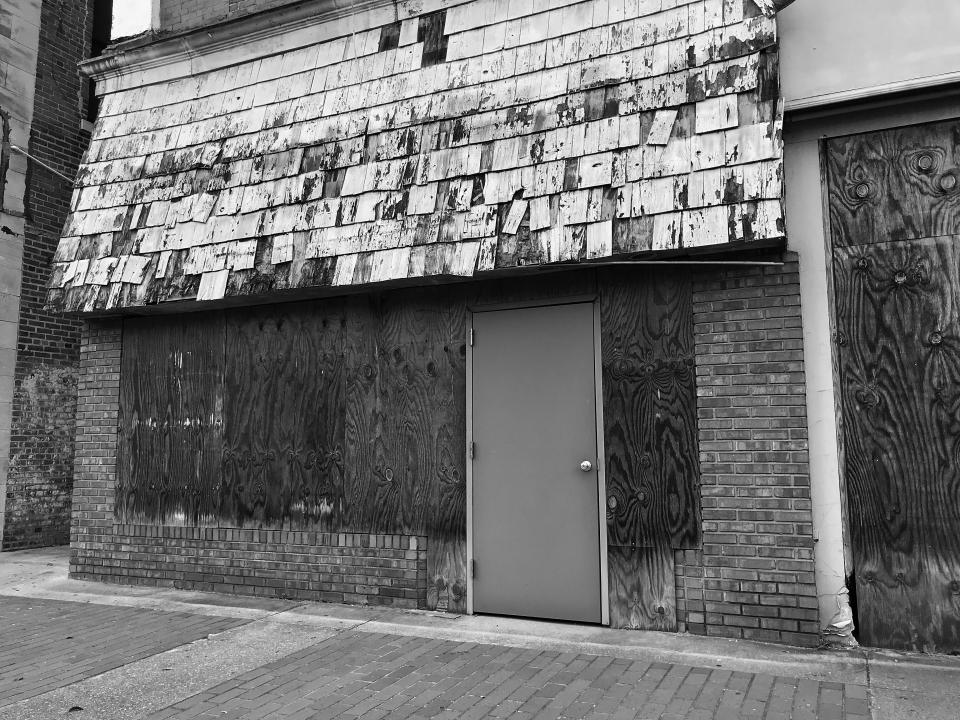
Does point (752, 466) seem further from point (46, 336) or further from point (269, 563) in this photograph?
point (46, 336)

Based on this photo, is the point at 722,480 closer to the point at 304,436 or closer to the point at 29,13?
the point at 304,436

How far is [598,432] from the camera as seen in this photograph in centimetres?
551

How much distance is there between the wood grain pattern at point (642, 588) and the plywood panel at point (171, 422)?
3801mm

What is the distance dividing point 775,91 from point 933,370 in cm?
219

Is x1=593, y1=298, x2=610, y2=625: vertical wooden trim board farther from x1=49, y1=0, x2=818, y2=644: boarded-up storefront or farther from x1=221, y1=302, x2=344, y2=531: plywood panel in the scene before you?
x1=221, y1=302, x2=344, y2=531: plywood panel

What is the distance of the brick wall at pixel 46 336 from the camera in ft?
30.8

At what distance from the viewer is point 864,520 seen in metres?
4.88

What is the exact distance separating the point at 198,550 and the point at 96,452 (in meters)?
1.61

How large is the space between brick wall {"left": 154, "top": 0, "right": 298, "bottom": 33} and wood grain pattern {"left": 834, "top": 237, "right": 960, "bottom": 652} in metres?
6.33

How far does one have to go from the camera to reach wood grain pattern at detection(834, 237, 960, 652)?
4.71 m

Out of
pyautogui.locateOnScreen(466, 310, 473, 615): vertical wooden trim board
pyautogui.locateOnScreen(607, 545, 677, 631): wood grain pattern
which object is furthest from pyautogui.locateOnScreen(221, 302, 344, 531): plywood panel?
pyautogui.locateOnScreen(607, 545, 677, 631): wood grain pattern

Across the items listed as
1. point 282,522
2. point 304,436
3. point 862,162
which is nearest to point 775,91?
point 862,162

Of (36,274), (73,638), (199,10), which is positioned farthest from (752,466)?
(36,274)

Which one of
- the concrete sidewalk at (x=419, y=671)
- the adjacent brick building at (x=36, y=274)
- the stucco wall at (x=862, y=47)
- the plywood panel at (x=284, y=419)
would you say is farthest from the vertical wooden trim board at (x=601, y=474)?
the adjacent brick building at (x=36, y=274)
